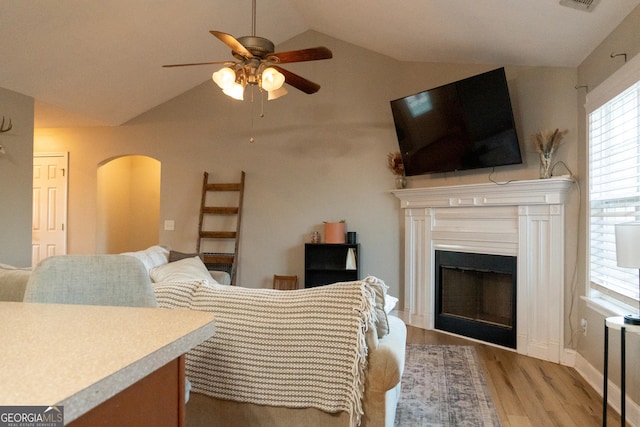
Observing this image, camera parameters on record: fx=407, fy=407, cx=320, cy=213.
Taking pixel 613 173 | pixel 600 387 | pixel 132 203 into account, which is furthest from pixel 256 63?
pixel 132 203

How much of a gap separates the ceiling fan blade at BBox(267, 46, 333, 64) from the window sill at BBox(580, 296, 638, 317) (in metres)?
2.47

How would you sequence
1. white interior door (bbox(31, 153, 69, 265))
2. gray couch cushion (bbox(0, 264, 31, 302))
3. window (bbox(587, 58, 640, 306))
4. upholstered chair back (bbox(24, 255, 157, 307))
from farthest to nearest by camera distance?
white interior door (bbox(31, 153, 69, 265)) → window (bbox(587, 58, 640, 306)) → gray couch cushion (bbox(0, 264, 31, 302)) → upholstered chair back (bbox(24, 255, 157, 307))

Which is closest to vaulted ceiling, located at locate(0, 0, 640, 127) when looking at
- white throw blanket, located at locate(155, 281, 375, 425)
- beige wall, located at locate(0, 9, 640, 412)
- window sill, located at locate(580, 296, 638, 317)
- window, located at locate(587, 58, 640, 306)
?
beige wall, located at locate(0, 9, 640, 412)

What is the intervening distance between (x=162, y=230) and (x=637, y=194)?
16.7ft

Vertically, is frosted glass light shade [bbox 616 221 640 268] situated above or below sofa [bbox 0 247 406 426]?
above

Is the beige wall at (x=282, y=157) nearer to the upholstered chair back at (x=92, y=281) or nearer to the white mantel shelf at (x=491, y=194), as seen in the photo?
the white mantel shelf at (x=491, y=194)

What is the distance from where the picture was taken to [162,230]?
5.53 metres

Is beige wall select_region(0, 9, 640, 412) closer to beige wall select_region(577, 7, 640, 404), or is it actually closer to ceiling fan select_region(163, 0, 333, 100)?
beige wall select_region(577, 7, 640, 404)

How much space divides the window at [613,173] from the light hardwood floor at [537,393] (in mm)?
697

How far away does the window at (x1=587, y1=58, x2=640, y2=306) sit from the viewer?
2471 mm

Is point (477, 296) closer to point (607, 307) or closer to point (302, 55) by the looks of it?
point (607, 307)

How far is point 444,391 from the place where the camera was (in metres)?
2.78

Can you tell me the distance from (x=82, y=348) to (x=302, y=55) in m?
2.50

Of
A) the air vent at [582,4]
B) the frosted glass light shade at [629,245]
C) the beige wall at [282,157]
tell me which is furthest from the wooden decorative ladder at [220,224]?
the frosted glass light shade at [629,245]
